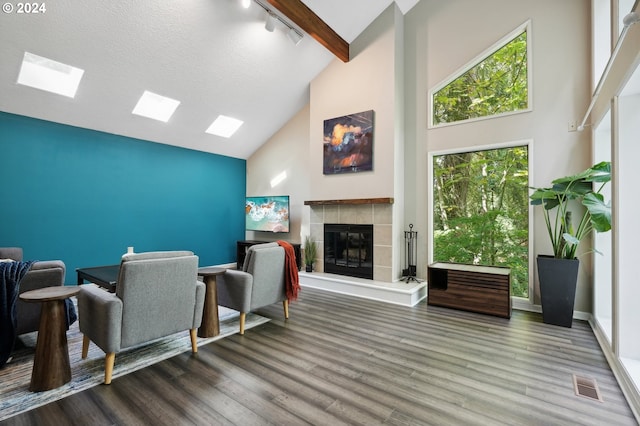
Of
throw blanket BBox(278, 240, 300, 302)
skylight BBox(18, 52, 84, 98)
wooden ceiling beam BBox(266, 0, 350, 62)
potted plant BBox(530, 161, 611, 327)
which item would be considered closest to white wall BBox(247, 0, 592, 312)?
wooden ceiling beam BBox(266, 0, 350, 62)

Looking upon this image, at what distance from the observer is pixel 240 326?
321 centimetres

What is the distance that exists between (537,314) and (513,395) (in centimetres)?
225

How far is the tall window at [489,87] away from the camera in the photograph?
13.8ft

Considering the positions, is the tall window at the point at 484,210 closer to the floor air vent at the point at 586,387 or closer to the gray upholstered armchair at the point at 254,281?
the floor air vent at the point at 586,387

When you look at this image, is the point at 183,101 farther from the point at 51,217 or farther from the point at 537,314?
the point at 537,314

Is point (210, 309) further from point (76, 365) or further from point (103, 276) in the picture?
point (103, 276)

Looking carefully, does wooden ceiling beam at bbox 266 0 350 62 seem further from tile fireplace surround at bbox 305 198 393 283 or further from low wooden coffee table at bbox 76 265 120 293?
low wooden coffee table at bbox 76 265 120 293

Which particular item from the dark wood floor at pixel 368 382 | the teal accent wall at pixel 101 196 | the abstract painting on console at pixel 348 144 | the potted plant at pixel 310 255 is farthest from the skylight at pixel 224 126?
the dark wood floor at pixel 368 382

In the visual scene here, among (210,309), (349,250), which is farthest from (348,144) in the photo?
(210,309)

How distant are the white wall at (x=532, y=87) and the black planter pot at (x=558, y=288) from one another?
18.9 inches

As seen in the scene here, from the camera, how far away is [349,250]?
17.4 ft

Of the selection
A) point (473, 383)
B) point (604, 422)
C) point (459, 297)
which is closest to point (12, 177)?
point (473, 383)

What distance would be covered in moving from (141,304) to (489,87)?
5.10 metres

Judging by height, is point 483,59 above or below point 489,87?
above
